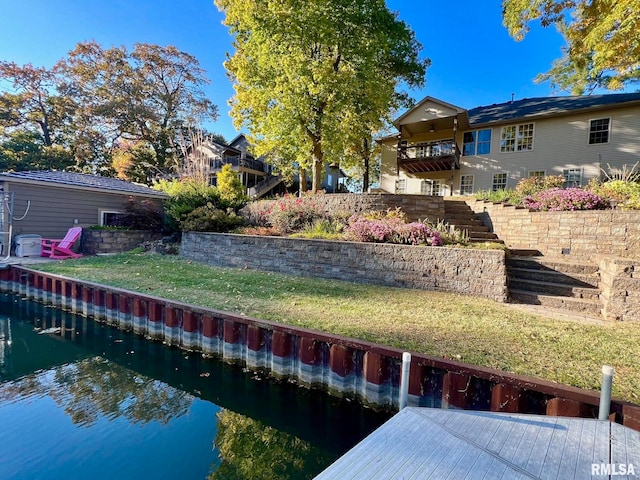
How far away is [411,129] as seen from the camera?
16.6 metres

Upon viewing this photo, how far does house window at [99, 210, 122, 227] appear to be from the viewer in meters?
12.8

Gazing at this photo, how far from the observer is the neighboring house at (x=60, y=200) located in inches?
420

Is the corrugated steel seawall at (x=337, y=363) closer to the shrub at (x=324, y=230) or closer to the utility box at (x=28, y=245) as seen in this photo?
the shrub at (x=324, y=230)

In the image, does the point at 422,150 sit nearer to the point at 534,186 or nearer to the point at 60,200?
the point at 534,186

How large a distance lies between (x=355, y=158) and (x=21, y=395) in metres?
18.2

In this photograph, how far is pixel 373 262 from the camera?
7070mm

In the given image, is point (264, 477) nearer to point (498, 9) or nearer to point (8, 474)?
point (8, 474)

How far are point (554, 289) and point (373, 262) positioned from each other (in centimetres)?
338

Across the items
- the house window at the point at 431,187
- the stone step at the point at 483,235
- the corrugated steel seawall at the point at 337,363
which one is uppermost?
the house window at the point at 431,187

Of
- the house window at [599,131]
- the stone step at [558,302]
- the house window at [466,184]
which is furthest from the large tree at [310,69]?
the stone step at [558,302]

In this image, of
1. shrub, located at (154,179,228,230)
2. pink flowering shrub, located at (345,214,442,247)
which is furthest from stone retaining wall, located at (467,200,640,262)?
shrub, located at (154,179,228,230)

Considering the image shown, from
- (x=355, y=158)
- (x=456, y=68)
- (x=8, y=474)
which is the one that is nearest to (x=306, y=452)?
(x=8, y=474)

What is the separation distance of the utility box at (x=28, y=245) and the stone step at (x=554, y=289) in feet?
45.2

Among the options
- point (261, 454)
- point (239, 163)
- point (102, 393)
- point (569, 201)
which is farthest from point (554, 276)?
point (239, 163)
